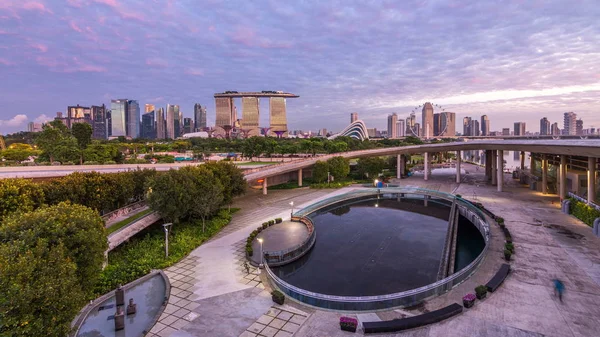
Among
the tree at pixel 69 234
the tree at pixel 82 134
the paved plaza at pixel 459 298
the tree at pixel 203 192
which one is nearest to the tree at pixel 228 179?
the tree at pixel 203 192

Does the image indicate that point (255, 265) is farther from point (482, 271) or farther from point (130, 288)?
point (482, 271)

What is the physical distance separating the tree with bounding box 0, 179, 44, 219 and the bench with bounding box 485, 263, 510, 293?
90.6 ft

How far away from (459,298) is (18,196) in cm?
2783

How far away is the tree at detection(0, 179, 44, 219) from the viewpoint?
2058 centimetres

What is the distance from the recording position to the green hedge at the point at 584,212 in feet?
90.2

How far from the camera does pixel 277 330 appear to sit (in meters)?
14.2

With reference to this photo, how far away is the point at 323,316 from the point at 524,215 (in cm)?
2811

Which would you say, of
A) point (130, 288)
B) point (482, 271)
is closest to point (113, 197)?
point (130, 288)

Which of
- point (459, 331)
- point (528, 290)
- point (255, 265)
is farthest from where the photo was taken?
point (255, 265)

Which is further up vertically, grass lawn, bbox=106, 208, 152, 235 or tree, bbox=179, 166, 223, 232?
tree, bbox=179, 166, 223, 232

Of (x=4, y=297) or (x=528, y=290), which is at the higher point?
(x=4, y=297)

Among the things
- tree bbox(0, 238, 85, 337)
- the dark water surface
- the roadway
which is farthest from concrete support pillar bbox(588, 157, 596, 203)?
tree bbox(0, 238, 85, 337)

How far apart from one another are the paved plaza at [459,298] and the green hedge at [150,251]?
1176 mm

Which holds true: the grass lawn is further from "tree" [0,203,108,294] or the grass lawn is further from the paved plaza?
"tree" [0,203,108,294]
